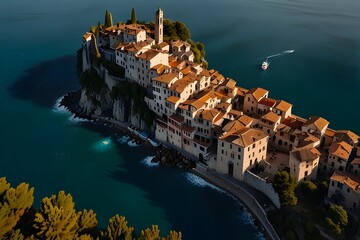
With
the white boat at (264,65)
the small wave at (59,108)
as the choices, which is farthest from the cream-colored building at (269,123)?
the small wave at (59,108)

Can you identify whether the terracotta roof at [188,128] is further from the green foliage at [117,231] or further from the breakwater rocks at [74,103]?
the breakwater rocks at [74,103]

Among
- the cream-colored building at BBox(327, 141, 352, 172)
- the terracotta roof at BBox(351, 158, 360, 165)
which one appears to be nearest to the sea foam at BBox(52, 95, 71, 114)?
the cream-colored building at BBox(327, 141, 352, 172)

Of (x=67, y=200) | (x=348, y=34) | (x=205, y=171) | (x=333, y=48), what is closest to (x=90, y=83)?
(x=205, y=171)

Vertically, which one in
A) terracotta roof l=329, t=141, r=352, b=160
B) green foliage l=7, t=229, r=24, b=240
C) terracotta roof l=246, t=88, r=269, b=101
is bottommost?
green foliage l=7, t=229, r=24, b=240

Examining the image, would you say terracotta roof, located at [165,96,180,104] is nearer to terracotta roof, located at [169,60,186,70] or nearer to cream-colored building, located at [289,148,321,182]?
terracotta roof, located at [169,60,186,70]

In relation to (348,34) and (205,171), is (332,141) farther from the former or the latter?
(348,34)

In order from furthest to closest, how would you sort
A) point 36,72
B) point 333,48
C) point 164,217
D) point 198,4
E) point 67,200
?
point 198,4, point 333,48, point 36,72, point 164,217, point 67,200
